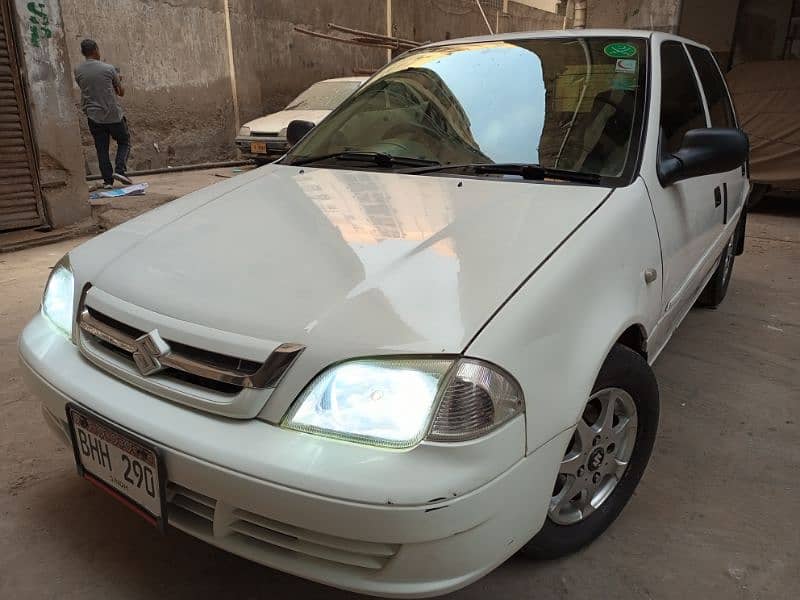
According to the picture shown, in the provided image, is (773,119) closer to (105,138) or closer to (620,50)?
(620,50)

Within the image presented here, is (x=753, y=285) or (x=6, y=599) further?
(x=753, y=285)

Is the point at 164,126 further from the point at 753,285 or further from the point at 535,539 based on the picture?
the point at 535,539

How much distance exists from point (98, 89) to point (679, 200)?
25.2ft

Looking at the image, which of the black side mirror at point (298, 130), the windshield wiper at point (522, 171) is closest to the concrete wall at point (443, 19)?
the black side mirror at point (298, 130)

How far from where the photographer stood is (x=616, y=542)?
1.97m

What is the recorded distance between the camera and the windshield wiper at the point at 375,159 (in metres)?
2.34

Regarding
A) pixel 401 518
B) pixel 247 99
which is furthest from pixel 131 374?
pixel 247 99

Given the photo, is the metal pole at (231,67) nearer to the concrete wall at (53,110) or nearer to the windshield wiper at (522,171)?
the concrete wall at (53,110)

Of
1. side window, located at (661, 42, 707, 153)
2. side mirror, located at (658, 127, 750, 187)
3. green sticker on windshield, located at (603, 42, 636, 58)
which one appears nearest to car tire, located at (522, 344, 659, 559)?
side mirror, located at (658, 127, 750, 187)

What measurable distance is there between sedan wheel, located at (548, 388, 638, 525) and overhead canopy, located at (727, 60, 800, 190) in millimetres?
6102

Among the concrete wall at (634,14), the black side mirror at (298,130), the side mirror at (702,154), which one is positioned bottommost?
the black side mirror at (298,130)

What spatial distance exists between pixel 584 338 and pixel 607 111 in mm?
1071

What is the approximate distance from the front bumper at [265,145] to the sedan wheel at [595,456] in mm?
8505

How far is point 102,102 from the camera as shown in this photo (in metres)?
7.87
